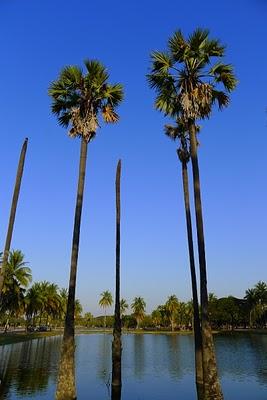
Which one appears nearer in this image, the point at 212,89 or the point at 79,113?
the point at 212,89

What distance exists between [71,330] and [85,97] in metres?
12.0

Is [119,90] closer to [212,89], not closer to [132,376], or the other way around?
[212,89]

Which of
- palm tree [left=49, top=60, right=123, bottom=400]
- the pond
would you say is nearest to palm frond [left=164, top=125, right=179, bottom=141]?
palm tree [left=49, top=60, right=123, bottom=400]

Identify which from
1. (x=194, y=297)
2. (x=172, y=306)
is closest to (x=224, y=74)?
(x=194, y=297)

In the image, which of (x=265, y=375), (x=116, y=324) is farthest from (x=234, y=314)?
(x=116, y=324)

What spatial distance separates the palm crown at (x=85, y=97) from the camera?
847 inches

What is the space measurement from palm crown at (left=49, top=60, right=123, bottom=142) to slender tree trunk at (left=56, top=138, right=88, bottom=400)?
4.39 feet

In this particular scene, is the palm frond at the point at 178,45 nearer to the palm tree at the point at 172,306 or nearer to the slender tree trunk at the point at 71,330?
the slender tree trunk at the point at 71,330

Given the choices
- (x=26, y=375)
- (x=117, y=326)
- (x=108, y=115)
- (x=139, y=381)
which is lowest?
(x=139, y=381)

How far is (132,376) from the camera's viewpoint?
27.2 m

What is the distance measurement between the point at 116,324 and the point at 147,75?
13.3 meters

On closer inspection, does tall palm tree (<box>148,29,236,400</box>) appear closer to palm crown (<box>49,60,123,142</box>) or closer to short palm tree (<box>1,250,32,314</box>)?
palm crown (<box>49,60,123,142</box>)

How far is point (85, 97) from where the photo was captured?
22.0 metres

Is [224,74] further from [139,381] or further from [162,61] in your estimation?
[139,381]
